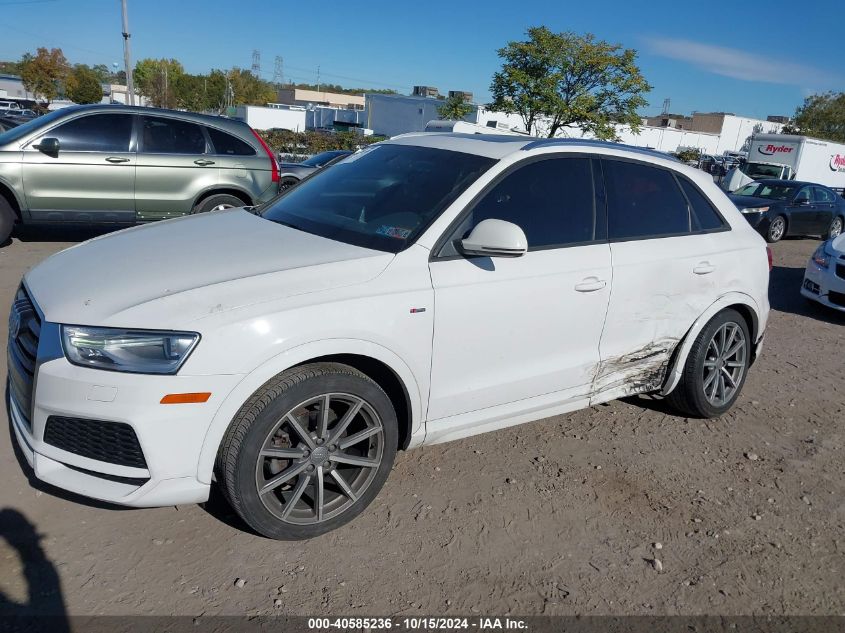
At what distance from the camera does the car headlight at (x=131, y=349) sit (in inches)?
102

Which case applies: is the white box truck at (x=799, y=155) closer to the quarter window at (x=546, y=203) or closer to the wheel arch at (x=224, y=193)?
the wheel arch at (x=224, y=193)

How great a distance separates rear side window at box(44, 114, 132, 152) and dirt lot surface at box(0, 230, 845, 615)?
5.09 metres

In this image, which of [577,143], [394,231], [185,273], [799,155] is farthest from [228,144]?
[799,155]

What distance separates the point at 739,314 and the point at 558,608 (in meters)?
2.72

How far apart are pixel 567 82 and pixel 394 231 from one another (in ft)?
81.7

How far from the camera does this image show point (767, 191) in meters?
15.7

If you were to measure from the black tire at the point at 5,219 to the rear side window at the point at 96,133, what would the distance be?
3.00 ft

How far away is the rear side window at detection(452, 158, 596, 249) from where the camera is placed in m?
3.51

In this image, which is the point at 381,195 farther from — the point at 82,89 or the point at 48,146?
the point at 82,89

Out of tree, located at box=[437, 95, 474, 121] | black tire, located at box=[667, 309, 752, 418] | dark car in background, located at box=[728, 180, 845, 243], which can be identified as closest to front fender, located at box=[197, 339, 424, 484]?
black tire, located at box=[667, 309, 752, 418]

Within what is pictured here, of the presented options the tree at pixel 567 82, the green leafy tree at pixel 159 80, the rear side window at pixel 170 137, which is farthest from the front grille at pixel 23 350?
the green leafy tree at pixel 159 80

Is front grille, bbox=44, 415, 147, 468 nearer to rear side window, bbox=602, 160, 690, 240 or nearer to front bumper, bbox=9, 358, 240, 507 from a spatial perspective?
front bumper, bbox=9, 358, 240, 507

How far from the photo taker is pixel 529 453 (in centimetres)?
411

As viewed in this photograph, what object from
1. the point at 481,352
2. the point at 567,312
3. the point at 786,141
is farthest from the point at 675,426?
the point at 786,141
